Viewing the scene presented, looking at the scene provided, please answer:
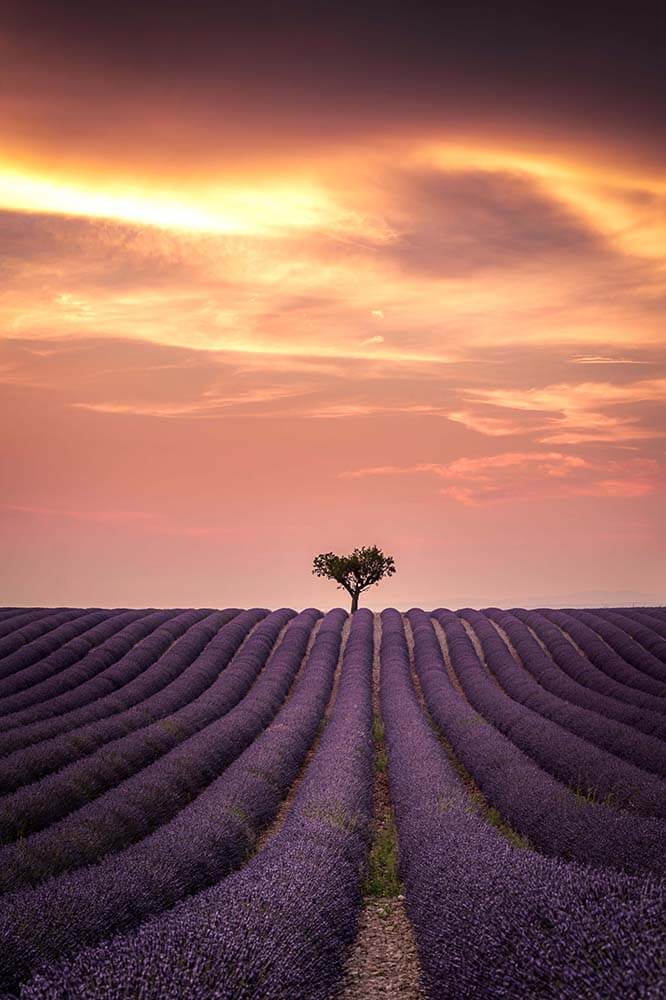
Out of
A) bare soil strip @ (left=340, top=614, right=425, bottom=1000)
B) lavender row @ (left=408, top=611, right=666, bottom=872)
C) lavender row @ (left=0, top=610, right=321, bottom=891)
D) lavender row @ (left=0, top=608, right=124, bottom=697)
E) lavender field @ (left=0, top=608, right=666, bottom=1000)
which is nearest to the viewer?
lavender field @ (left=0, top=608, right=666, bottom=1000)

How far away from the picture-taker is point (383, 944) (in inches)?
225

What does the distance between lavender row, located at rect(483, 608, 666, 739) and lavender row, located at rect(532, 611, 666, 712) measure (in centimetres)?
34

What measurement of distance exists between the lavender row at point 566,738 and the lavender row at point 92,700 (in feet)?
21.9

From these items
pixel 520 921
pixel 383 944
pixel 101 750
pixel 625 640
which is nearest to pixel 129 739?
pixel 101 750

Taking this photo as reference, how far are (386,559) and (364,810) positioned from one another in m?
26.0

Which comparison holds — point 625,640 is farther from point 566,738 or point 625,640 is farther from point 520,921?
point 520,921

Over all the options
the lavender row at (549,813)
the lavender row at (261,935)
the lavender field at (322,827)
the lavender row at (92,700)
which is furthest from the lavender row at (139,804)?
the lavender row at (549,813)

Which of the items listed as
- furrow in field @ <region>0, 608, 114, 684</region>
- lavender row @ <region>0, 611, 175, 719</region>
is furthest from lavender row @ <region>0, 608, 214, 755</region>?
furrow in field @ <region>0, 608, 114, 684</region>

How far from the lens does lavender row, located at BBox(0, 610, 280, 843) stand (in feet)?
28.6

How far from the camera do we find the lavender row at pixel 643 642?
18547 millimetres

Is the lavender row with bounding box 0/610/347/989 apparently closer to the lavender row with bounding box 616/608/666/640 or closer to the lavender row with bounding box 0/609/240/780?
the lavender row with bounding box 0/609/240/780

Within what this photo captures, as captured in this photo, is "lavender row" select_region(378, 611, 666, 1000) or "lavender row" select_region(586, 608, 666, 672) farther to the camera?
"lavender row" select_region(586, 608, 666, 672)

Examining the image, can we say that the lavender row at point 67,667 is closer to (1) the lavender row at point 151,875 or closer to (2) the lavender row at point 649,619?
(1) the lavender row at point 151,875

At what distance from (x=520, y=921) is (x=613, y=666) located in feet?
52.7
